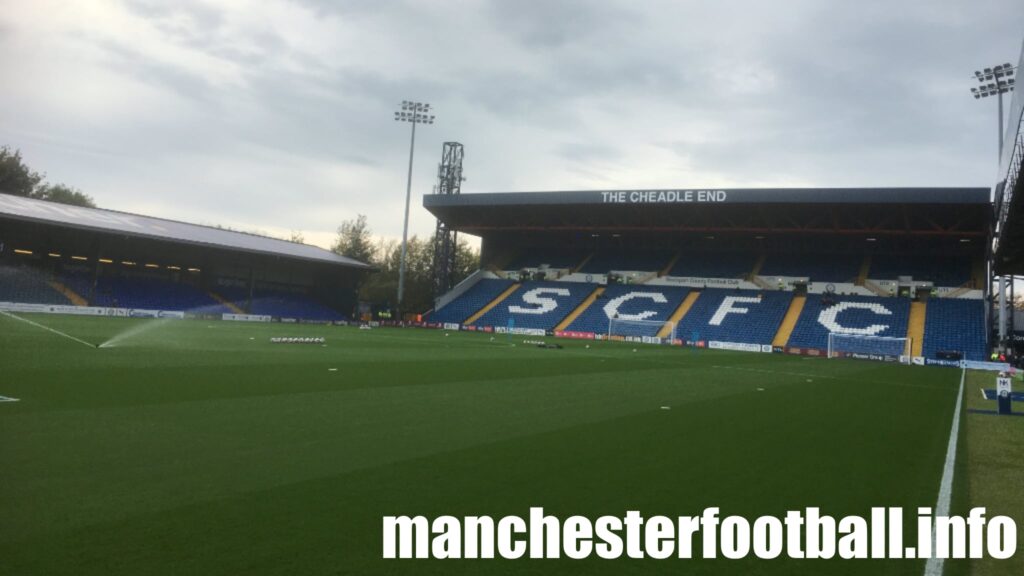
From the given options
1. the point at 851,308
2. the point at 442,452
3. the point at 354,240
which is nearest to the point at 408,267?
the point at 354,240

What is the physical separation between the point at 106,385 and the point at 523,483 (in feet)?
25.7

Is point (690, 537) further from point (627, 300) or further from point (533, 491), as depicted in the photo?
Answer: point (627, 300)

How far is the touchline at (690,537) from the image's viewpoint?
401 cm

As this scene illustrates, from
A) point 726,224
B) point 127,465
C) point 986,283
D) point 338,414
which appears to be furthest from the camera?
point 726,224

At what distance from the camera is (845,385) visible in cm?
1806

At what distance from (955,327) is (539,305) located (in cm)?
2716

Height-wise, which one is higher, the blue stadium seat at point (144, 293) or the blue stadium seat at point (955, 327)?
the blue stadium seat at point (955, 327)

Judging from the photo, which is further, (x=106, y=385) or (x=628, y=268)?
(x=628, y=268)

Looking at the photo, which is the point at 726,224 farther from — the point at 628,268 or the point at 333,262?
the point at 333,262

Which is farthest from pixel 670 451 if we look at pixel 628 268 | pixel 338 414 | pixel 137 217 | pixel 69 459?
pixel 137 217

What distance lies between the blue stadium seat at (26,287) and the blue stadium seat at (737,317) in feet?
132

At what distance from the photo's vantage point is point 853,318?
4181 cm

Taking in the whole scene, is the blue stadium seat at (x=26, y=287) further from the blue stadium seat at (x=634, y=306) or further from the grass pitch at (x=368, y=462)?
the blue stadium seat at (x=634, y=306)

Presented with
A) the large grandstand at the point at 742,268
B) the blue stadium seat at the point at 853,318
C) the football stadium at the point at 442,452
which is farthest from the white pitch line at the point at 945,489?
the blue stadium seat at the point at 853,318
